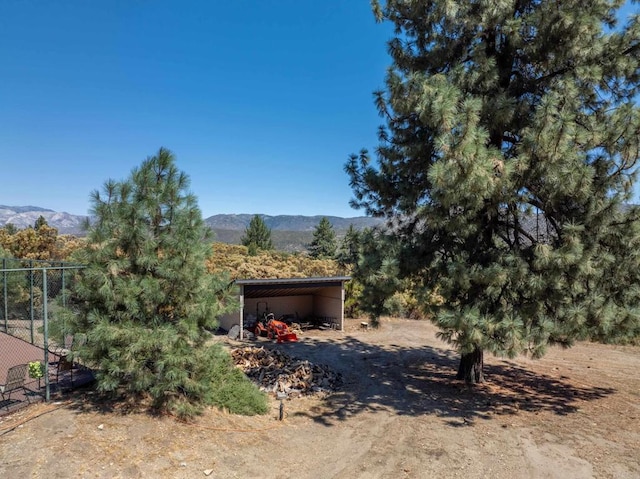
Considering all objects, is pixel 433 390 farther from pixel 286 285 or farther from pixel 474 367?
pixel 286 285

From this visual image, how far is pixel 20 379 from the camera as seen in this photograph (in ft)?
20.6

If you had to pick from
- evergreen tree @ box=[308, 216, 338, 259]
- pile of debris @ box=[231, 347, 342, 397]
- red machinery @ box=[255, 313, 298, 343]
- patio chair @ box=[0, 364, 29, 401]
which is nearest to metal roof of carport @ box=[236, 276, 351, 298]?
red machinery @ box=[255, 313, 298, 343]

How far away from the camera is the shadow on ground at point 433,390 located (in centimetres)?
804

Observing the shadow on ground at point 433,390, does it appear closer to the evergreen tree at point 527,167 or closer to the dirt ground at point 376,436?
the dirt ground at point 376,436

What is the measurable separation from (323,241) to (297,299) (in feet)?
95.3

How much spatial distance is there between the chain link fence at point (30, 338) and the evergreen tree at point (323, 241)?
33.0 meters

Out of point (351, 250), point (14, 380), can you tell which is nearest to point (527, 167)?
point (351, 250)

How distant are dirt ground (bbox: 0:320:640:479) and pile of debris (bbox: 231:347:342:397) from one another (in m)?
0.53

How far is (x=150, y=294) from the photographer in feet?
19.4

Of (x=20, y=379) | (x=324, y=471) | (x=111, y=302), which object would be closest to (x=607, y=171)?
(x=324, y=471)

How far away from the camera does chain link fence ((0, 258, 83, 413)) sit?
6164 mm

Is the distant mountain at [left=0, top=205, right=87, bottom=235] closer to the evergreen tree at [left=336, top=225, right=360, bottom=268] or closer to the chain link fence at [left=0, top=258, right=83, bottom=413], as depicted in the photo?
the chain link fence at [left=0, top=258, right=83, bottom=413]

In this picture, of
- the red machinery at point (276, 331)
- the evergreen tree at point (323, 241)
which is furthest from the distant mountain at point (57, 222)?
the evergreen tree at point (323, 241)

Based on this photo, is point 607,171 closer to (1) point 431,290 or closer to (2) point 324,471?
(1) point 431,290
